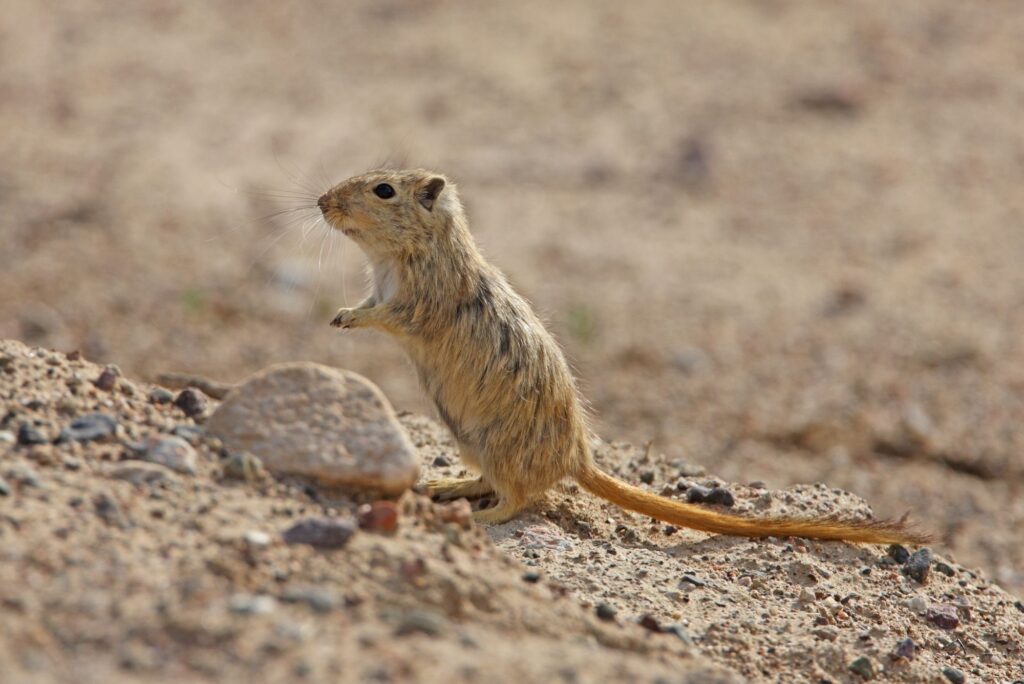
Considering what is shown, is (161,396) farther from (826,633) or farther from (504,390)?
(826,633)

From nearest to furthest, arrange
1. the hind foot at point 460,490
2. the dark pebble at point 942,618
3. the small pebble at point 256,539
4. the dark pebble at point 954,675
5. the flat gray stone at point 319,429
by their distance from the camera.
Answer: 1. the small pebble at point 256,539
2. the flat gray stone at point 319,429
3. the dark pebble at point 954,675
4. the dark pebble at point 942,618
5. the hind foot at point 460,490

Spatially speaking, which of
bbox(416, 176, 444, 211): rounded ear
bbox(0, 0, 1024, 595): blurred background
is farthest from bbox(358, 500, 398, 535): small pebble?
bbox(0, 0, 1024, 595): blurred background

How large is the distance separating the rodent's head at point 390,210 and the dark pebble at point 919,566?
217cm

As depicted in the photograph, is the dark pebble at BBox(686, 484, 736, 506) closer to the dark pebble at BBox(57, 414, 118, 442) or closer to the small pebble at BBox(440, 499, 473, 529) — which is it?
the small pebble at BBox(440, 499, 473, 529)

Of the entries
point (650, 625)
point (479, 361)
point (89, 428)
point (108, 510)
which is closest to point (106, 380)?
point (89, 428)

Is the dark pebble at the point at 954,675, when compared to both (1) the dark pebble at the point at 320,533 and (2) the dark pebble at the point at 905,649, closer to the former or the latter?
(2) the dark pebble at the point at 905,649

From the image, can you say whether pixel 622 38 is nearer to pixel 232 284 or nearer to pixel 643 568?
pixel 232 284

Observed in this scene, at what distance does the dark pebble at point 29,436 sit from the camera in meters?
3.99

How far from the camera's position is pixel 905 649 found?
443 centimetres

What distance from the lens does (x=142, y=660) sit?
304cm

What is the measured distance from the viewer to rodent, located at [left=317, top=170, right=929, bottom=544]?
514 cm

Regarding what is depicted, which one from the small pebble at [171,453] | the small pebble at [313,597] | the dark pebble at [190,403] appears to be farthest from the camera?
the dark pebble at [190,403]

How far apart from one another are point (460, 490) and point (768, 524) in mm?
1168

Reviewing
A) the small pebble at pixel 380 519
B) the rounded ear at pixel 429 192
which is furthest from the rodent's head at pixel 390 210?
the small pebble at pixel 380 519
